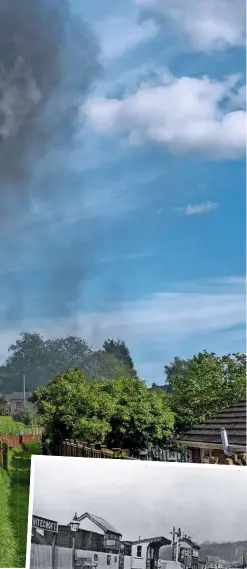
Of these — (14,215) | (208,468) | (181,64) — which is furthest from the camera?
(181,64)

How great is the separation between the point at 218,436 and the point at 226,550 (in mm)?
2453

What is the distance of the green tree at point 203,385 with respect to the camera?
7969 mm

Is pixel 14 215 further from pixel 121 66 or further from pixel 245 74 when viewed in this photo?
pixel 245 74

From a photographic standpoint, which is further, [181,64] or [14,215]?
[181,64]

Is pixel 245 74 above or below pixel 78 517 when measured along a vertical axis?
above

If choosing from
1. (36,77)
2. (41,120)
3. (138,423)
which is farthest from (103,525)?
(36,77)

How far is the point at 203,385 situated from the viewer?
27.0 ft

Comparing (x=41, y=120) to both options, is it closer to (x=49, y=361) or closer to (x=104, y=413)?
(x=49, y=361)

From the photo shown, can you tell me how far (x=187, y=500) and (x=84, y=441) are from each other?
4251 millimetres

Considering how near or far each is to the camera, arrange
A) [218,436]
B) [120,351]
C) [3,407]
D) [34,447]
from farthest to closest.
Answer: [120,351], [3,407], [34,447], [218,436]

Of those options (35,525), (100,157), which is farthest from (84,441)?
(35,525)

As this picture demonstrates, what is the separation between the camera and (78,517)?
10.8 ft

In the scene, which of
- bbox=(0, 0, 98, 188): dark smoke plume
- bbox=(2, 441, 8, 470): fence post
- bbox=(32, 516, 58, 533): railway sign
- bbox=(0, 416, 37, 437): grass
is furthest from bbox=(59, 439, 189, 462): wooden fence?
bbox=(32, 516, 58, 533): railway sign

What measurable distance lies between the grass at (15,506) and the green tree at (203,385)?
1.50 metres
